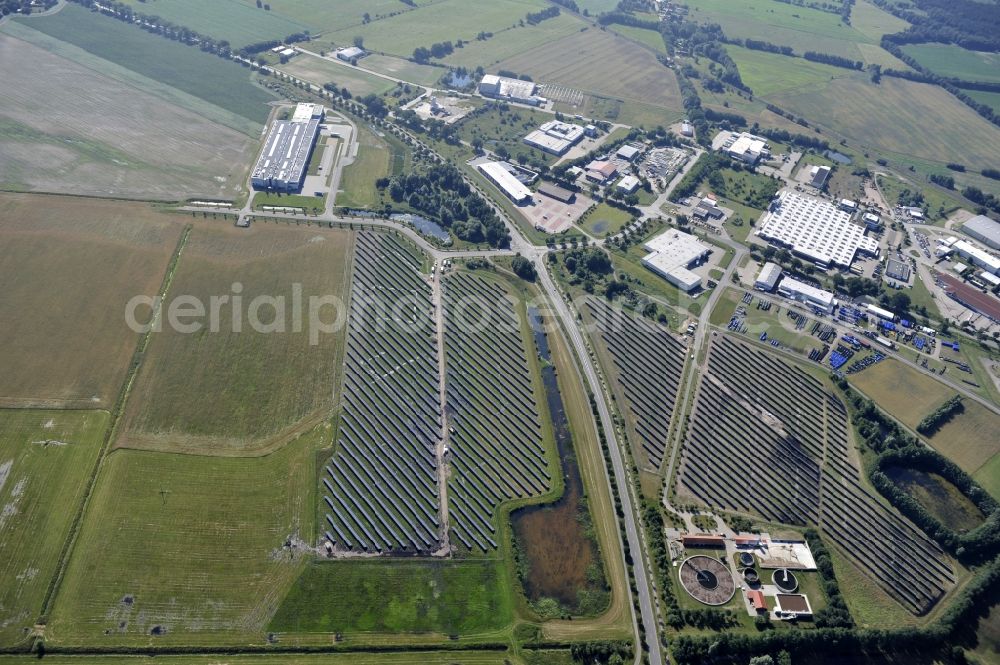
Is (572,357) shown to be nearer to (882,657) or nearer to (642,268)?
(642,268)

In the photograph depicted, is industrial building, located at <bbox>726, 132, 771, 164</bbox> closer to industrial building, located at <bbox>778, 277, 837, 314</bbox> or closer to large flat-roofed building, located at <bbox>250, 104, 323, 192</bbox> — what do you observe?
industrial building, located at <bbox>778, 277, 837, 314</bbox>

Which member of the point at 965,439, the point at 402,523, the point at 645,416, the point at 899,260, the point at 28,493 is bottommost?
the point at 28,493

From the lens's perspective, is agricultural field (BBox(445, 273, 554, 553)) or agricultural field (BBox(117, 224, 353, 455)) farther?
agricultural field (BBox(117, 224, 353, 455))

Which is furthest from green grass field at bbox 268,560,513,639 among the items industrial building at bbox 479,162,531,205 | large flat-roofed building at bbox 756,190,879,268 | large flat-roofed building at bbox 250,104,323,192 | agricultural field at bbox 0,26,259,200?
large flat-roofed building at bbox 756,190,879,268

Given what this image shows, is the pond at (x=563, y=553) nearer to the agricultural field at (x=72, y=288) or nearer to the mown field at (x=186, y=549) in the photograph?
the mown field at (x=186, y=549)

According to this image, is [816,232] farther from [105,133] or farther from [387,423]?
[105,133]

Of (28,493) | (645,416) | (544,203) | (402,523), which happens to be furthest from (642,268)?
(28,493)

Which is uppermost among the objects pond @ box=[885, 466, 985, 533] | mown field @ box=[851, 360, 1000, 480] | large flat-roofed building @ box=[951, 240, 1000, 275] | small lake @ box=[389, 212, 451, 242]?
large flat-roofed building @ box=[951, 240, 1000, 275]
